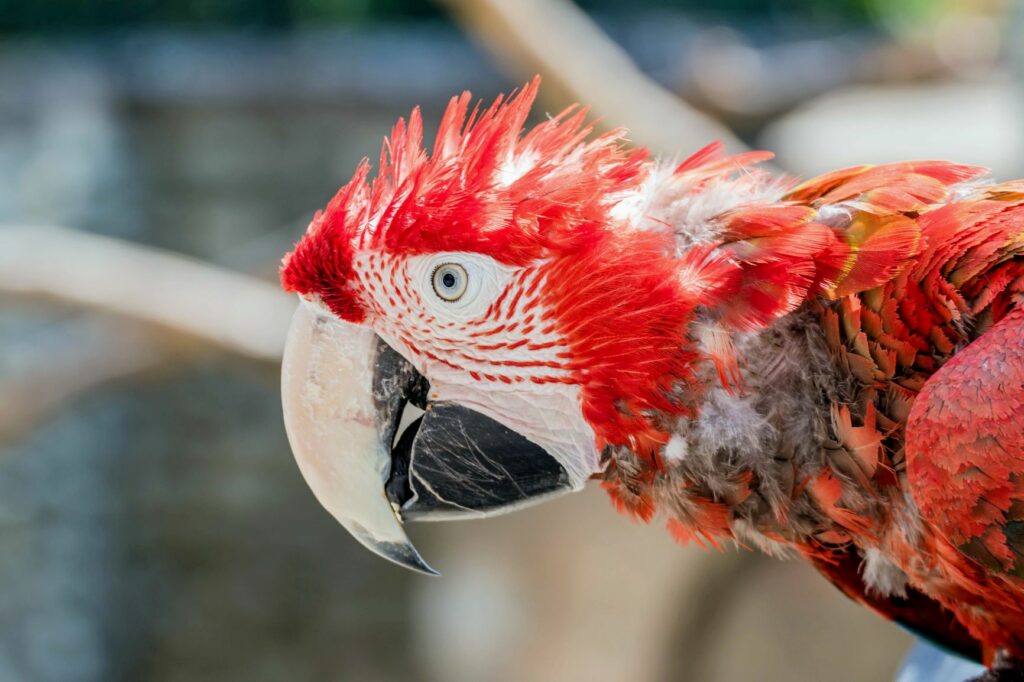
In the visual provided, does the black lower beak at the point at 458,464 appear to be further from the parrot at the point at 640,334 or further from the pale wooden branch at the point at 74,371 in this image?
the pale wooden branch at the point at 74,371

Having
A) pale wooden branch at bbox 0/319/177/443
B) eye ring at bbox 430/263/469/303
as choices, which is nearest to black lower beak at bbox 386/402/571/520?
eye ring at bbox 430/263/469/303

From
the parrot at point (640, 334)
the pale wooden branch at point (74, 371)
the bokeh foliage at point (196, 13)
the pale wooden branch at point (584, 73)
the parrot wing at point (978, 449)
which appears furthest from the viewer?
the bokeh foliage at point (196, 13)

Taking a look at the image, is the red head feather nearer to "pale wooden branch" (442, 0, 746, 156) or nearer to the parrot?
the parrot

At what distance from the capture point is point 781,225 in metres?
1.03

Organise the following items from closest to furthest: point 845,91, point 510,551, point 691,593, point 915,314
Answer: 1. point 915,314
2. point 691,593
3. point 510,551
4. point 845,91

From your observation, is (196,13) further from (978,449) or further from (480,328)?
(978,449)

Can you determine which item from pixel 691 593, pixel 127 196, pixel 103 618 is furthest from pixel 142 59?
pixel 691 593

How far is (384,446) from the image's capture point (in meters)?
1.06

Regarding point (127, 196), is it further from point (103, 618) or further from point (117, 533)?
point (103, 618)

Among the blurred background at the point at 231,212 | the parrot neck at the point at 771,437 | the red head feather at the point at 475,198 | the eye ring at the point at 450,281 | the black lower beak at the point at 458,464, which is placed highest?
the red head feather at the point at 475,198

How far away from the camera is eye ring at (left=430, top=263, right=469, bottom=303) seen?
1.04 m

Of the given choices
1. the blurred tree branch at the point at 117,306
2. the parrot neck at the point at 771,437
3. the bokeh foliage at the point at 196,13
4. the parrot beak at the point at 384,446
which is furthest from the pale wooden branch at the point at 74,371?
the bokeh foliage at the point at 196,13

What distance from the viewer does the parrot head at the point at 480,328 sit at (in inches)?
40.4

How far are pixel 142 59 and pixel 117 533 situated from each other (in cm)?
203
